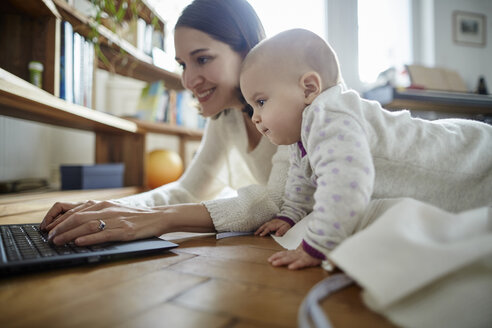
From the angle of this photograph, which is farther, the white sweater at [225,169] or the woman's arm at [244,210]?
the white sweater at [225,169]

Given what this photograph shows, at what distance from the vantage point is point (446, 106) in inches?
97.5

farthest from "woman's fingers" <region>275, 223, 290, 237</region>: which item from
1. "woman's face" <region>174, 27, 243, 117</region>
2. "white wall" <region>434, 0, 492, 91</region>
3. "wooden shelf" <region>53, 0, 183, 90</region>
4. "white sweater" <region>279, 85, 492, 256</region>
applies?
"white wall" <region>434, 0, 492, 91</region>

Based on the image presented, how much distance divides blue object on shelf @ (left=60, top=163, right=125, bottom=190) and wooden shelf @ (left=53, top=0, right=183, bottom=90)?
0.63m

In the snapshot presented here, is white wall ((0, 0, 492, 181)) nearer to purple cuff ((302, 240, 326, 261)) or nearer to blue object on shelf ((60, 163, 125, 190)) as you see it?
blue object on shelf ((60, 163, 125, 190))

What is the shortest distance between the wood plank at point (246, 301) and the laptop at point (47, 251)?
0.19 meters

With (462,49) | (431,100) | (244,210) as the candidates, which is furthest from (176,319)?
(462,49)

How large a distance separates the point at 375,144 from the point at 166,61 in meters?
2.28

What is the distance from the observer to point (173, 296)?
411mm

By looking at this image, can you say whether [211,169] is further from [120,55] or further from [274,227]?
[120,55]

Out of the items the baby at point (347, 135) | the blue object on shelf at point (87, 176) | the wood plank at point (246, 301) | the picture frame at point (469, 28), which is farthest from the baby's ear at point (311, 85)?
the picture frame at point (469, 28)

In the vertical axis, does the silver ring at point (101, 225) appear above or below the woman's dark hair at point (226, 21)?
below

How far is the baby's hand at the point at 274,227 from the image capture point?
785 millimetres

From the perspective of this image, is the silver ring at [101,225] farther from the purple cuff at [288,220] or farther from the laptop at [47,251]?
the purple cuff at [288,220]

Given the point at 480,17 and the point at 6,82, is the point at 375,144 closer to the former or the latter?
the point at 6,82
